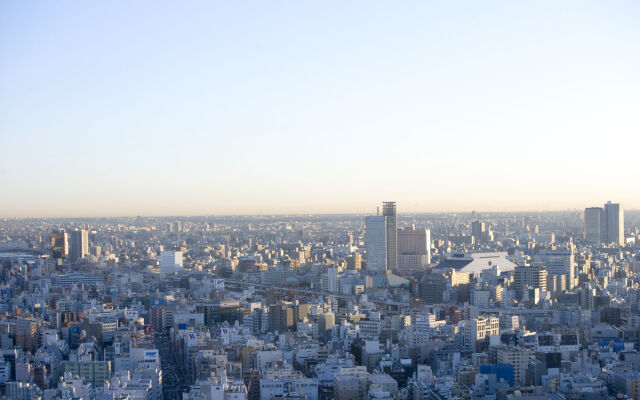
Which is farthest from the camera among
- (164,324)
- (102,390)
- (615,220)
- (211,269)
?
(615,220)

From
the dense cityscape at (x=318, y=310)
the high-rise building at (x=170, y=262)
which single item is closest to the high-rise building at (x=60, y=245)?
the dense cityscape at (x=318, y=310)

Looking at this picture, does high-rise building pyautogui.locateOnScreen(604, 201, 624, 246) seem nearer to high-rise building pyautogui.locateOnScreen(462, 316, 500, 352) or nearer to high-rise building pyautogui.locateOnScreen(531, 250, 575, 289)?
high-rise building pyautogui.locateOnScreen(531, 250, 575, 289)

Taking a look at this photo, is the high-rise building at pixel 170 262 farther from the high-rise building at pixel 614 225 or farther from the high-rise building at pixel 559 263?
the high-rise building at pixel 614 225

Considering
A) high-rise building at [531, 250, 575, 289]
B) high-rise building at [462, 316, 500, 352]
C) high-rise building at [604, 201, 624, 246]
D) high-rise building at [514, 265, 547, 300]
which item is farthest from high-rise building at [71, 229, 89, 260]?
high-rise building at [604, 201, 624, 246]

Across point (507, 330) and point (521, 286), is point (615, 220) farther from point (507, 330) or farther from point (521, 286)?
point (507, 330)

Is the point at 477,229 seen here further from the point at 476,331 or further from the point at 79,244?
the point at 476,331

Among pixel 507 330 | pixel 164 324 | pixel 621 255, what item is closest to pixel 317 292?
pixel 164 324

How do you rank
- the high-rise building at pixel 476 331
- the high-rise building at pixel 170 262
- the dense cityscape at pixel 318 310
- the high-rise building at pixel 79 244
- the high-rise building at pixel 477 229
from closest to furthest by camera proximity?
Result: 1. the dense cityscape at pixel 318 310
2. the high-rise building at pixel 476 331
3. the high-rise building at pixel 79 244
4. the high-rise building at pixel 170 262
5. the high-rise building at pixel 477 229
